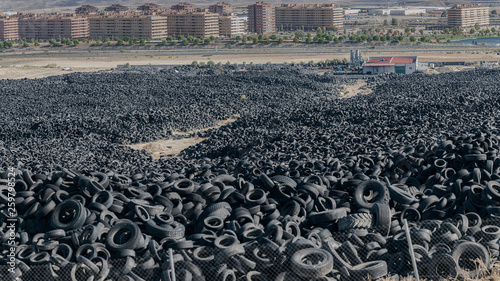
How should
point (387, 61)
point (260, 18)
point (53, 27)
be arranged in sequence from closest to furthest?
point (387, 61)
point (53, 27)
point (260, 18)

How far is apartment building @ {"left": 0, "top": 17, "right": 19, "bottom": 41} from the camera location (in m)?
165

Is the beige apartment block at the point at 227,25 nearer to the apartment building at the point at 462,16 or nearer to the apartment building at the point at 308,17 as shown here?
the apartment building at the point at 308,17

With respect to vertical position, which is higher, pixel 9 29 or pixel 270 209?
pixel 9 29

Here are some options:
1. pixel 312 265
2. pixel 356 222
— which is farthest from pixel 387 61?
pixel 312 265

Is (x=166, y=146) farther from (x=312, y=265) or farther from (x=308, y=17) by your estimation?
(x=308, y=17)

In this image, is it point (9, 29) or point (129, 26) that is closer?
point (129, 26)

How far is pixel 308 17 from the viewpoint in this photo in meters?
187

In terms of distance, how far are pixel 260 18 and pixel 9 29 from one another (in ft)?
229

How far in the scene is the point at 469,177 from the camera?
53.4 feet

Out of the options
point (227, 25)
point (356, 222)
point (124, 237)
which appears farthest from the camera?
point (227, 25)

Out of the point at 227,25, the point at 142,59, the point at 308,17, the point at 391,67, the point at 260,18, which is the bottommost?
the point at 391,67

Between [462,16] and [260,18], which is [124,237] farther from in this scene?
[462,16]

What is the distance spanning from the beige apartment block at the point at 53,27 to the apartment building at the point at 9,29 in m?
1.32

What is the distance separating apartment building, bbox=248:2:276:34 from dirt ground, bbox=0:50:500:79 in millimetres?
77341
